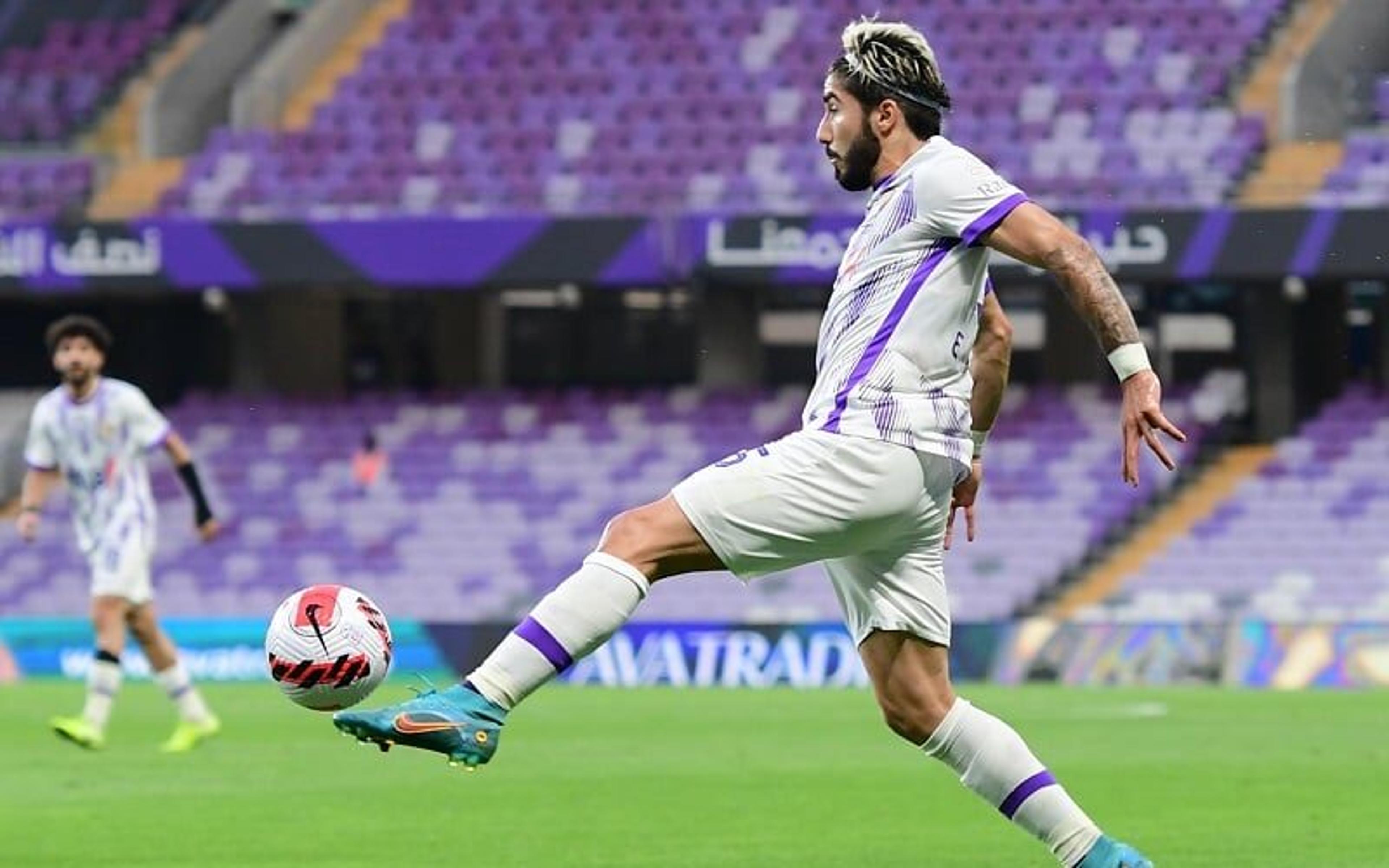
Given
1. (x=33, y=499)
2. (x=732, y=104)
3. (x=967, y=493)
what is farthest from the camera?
(x=732, y=104)

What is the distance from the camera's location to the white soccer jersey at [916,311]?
7.63 meters

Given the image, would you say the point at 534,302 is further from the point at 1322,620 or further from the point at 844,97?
the point at 844,97

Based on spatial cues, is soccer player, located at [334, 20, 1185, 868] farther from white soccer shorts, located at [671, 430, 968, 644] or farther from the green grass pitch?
the green grass pitch

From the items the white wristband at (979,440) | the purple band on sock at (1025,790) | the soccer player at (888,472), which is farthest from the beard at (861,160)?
the purple band on sock at (1025,790)

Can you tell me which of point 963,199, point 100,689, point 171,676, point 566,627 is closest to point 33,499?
point 100,689

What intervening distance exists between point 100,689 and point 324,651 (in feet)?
30.9

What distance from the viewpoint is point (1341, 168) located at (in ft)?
100

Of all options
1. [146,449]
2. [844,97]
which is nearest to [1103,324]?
[844,97]

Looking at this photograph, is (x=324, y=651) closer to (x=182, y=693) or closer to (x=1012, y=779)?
(x=1012, y=779)

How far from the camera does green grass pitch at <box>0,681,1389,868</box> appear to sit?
10.8m

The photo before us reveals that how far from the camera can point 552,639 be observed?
7250 mm

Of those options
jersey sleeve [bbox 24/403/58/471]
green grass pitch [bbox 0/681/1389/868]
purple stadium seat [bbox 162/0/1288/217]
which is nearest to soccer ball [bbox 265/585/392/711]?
green grass pitch [bbox 0/681/1389/868]

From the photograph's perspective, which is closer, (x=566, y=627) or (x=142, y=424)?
(x=566, y=627)

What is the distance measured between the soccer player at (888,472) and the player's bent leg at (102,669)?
899 centimetres
